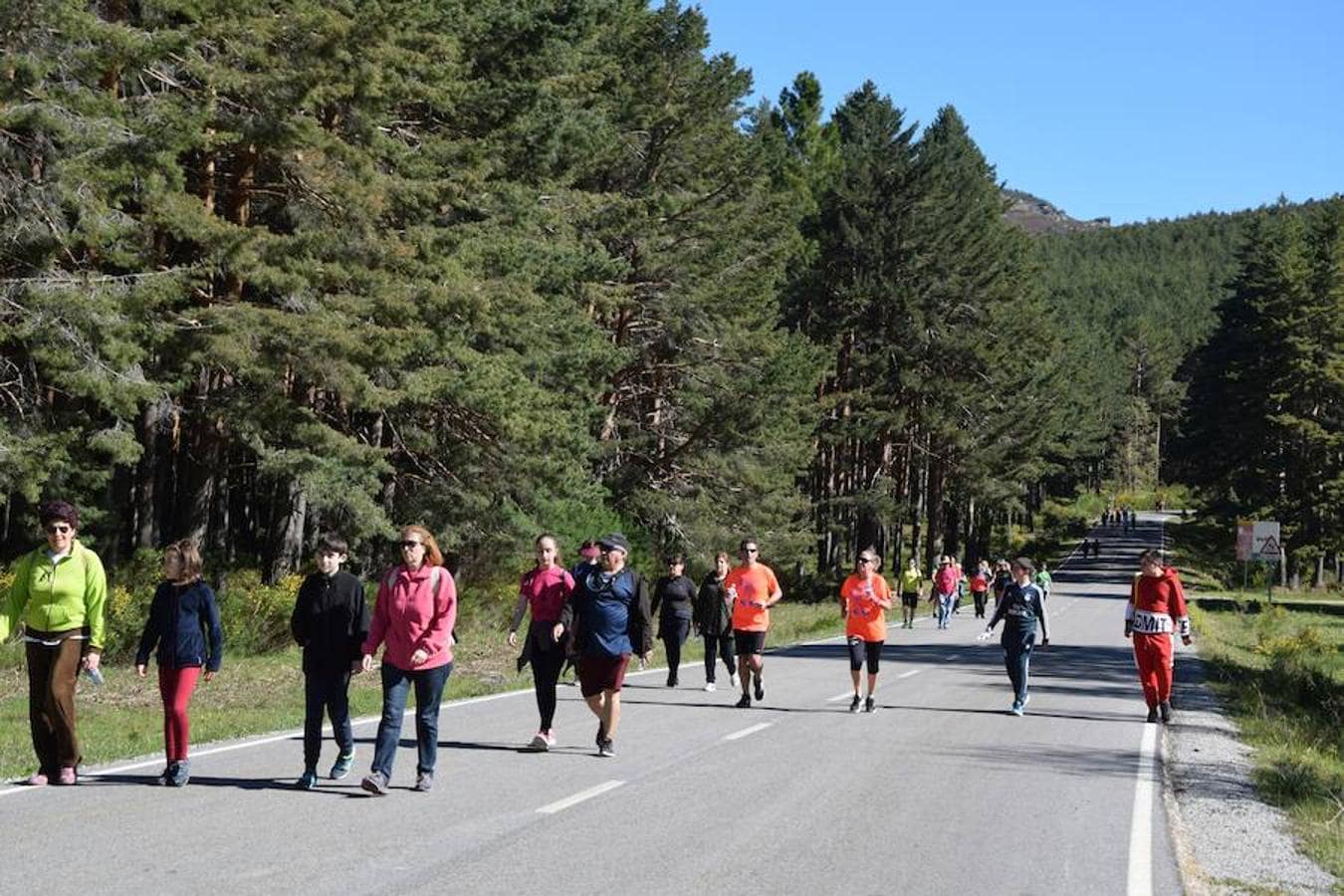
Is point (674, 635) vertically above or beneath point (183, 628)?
beneath

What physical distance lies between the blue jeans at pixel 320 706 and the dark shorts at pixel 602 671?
2465mm

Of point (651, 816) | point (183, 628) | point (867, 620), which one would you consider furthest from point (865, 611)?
point (183, 628)

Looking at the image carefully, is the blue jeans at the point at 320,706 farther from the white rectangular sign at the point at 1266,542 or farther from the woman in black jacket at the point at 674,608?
the white rectangular sign at the point at 1266,542

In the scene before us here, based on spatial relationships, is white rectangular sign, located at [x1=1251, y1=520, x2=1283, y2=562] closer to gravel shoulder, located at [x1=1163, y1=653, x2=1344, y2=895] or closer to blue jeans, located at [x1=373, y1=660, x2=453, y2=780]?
gravel shoulder, located at [x1=1163, y1=653, x2=1344, y2=895]

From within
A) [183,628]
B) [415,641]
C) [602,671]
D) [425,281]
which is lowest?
[602,671]

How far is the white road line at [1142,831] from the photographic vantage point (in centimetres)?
794

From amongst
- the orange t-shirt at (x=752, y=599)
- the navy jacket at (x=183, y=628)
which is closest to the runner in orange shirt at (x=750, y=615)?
the orange t-shirt at (x=752, y=599)

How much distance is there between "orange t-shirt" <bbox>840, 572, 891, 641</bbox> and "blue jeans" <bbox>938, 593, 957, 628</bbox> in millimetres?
22080

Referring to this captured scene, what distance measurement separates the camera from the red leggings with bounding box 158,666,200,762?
984 cm

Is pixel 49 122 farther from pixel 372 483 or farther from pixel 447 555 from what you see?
pixel 447 555

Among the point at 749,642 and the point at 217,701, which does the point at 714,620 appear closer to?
the point at 749,642

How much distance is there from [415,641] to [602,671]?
2.56 metres

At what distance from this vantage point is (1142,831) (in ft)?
31.5

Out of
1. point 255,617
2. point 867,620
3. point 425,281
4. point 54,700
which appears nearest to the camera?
point 54,700
